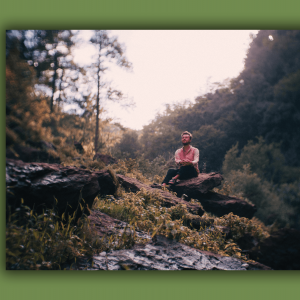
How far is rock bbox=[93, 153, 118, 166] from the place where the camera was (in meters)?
4.00

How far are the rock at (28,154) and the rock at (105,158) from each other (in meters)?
0.94

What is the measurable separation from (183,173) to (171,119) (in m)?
1.53

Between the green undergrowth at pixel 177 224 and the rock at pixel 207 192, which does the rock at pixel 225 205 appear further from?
the green undergrowth at pixel 177 224

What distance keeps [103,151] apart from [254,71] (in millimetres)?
3678

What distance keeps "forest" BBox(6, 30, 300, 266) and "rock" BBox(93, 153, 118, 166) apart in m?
0.05

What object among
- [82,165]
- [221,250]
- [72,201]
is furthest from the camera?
[82,165]

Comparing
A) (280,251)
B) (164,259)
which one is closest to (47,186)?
(164,259)

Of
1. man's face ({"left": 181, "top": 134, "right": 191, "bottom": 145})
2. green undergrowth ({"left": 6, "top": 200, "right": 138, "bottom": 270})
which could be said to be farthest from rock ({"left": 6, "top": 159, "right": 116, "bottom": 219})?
man's face ({"left": 181, "top": 134, "right": 191, "bottom": 145})

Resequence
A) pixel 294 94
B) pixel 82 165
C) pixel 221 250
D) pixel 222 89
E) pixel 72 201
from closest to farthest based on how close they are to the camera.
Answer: pixel 72 201 < pixel 221 250 < pixel 82 165 < pixel 294 94 < pixel 222 89

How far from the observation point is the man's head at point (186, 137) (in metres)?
4.37

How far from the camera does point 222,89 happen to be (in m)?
4.31

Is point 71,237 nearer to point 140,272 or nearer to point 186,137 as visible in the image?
point 140,272
